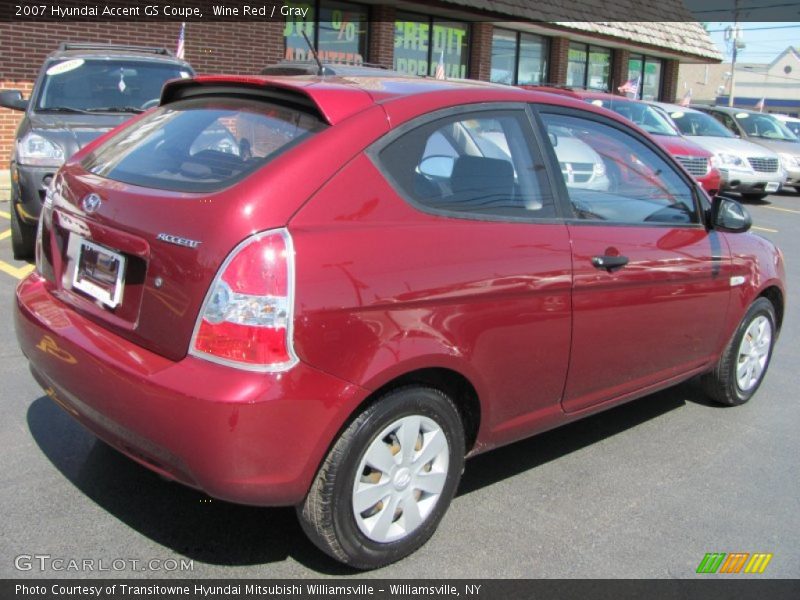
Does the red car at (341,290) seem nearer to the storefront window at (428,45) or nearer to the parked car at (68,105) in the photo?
the parked car at (68,105)

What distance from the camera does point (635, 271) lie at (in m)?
3.61

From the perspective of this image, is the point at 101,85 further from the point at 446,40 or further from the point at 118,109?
the point at 446,40

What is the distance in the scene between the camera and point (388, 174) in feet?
9.34

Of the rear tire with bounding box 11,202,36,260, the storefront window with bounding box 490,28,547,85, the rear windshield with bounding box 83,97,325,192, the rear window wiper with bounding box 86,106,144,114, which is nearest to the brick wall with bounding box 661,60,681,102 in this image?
the storefront window with bounding box 490,28,547,85

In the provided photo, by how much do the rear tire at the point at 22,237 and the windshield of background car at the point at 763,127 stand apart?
1506cm

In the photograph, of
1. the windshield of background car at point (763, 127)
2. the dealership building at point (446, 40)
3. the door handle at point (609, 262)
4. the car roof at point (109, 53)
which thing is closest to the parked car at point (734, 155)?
the windshield of background car at point (763, 127)

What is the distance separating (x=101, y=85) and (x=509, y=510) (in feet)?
20.7

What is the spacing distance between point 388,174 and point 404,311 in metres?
0.50

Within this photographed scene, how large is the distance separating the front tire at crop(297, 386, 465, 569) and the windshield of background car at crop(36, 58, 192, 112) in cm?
575

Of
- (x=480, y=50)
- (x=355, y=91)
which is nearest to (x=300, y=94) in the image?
(x=355, y=91)

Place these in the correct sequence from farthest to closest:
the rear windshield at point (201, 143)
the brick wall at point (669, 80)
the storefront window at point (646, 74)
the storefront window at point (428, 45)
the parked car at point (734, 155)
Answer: the brick wall at point (669, 80) → the storefront window at point (646, 74) → the storefront window at point (428, 45) → the parked car at point (734, 155) → the rear windshield at point (201, 143)

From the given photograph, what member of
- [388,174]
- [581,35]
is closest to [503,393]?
[388,174]

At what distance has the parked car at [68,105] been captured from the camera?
6.68 m

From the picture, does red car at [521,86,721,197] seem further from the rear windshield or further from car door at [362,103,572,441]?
the rear windshield
